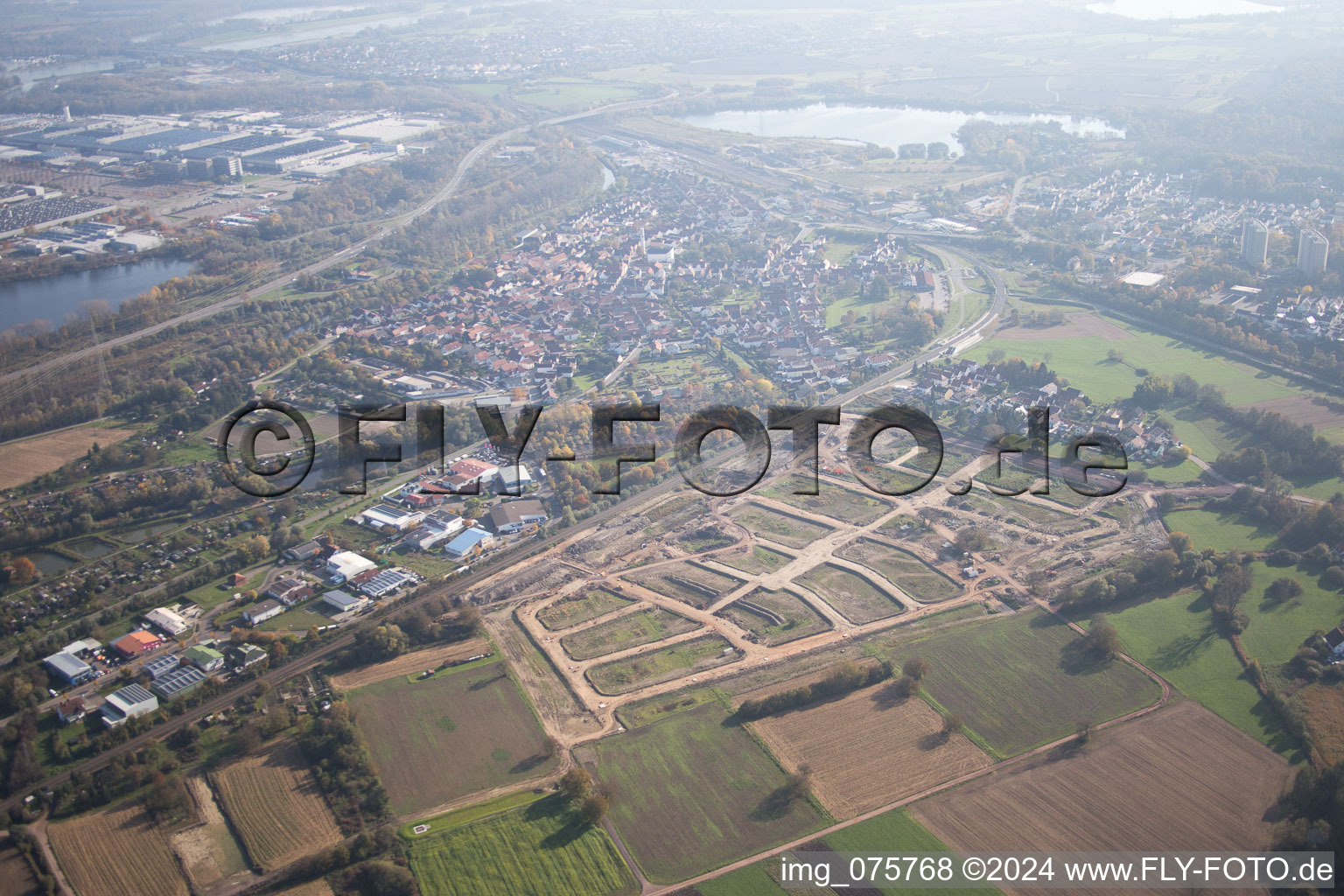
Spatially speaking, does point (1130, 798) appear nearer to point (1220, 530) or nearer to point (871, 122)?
point (1220, 530)

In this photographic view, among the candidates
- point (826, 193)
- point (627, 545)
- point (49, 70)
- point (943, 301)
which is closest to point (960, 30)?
point (826, 193)

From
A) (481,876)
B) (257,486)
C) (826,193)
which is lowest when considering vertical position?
(481,876)

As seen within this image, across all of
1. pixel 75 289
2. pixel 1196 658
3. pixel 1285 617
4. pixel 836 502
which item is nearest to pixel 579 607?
pixel 836 502

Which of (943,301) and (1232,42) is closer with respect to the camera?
(943,301)

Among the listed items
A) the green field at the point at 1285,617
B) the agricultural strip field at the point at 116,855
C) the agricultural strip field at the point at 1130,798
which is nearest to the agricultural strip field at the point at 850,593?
the agricultural strip field at the point at 1130,798

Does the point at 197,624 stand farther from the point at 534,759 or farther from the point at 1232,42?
the point at 1232,42
